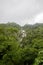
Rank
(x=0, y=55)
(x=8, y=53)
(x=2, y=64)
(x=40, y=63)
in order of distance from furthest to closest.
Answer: (x=0, y=55)
(x=8, y=53)
(x=2, y=64)
(x=40, y=63)

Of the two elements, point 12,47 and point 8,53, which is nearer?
point 8,53

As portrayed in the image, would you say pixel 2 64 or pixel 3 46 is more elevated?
pixel 3 46

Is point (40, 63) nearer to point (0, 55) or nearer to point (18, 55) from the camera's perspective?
point (18, 55)

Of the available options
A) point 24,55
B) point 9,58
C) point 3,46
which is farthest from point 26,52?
point 3,46

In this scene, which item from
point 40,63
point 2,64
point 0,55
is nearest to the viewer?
point 40,63

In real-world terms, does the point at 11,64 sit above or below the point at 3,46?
below

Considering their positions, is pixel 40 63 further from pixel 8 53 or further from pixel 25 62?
pixel 8 53

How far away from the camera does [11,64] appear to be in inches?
897

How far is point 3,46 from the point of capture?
25.7 m

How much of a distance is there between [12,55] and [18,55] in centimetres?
91

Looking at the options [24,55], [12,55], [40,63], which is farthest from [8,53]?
[40,63]

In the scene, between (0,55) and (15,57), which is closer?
(15,57)

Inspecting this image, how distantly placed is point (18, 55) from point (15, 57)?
573mm

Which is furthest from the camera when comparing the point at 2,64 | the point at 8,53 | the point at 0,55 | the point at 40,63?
the point at 0,55
